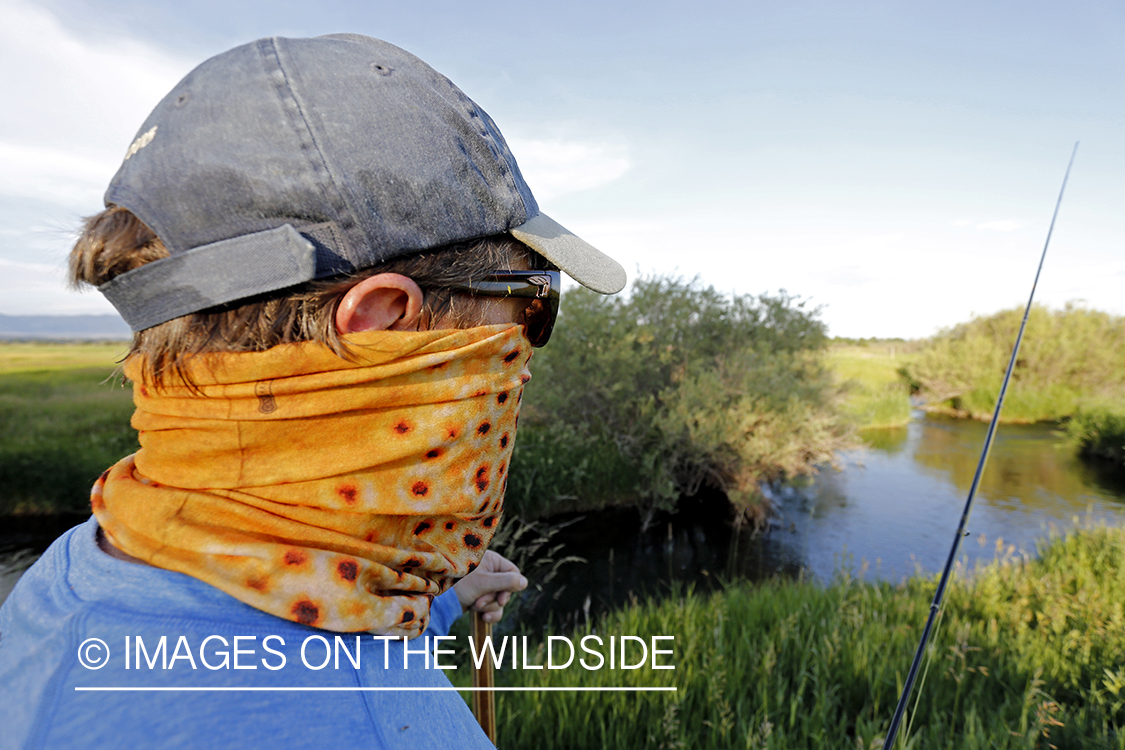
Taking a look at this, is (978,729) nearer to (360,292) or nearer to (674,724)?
(674,724)

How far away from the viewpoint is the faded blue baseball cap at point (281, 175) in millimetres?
854

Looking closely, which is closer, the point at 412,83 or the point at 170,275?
the point at 170,275

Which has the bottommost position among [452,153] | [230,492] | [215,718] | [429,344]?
[215,718]

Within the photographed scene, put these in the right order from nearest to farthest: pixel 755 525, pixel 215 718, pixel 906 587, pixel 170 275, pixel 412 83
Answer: pixel 215 718, pixel 170 275, pixel 412 83, pixel 906 587, pixel 755 525

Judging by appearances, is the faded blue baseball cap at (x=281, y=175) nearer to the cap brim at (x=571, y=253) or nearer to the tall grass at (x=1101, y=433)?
the cap brim at (x=571, y=253)

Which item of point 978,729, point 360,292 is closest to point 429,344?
point 360,292

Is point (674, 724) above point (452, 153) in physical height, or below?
below

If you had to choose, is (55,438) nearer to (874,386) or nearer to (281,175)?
(281,175)

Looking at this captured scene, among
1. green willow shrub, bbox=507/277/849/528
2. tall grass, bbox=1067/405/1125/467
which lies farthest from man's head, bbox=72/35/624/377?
tall grass, bbox=1067/405/1125/467

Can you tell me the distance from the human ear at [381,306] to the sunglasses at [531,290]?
3.3 inches

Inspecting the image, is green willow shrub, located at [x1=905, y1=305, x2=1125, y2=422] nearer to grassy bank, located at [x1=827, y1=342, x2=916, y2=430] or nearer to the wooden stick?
grassy bank, located at [x1=827, y1=342, x2=916, y2=430]

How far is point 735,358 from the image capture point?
9289 millimetres

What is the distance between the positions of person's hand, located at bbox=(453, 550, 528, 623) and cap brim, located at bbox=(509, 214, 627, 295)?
33.9 inches

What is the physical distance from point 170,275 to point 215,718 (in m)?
0.61
